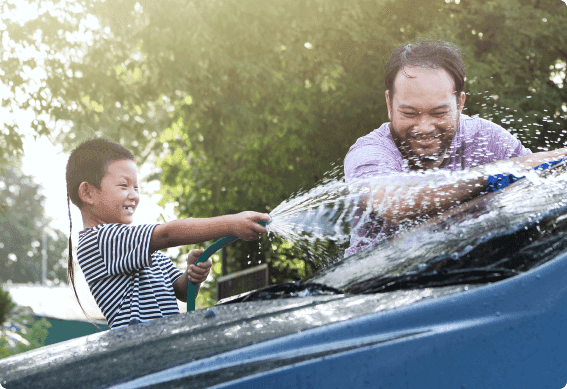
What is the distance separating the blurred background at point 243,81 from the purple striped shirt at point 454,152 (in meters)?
3.08

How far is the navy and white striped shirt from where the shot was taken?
2.07m

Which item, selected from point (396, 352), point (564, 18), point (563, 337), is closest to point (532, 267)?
point (563, 337)

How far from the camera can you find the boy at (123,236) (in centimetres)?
202

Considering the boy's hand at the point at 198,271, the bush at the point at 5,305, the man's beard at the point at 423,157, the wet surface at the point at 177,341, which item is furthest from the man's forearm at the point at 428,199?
the bush at the point at 5,305

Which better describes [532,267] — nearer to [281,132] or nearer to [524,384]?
[524,384]

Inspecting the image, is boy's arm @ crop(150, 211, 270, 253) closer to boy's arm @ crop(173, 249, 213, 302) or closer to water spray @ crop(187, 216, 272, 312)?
water spray @ crop(187, 216, 272, 312)

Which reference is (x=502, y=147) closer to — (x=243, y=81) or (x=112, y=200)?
(x=112, y=200)

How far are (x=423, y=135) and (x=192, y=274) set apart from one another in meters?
1.07

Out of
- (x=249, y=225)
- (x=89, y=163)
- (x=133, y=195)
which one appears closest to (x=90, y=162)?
(x=89, y=163)

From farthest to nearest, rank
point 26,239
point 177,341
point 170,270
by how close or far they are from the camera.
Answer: point 26,239 → point 170,270 → point 177,341

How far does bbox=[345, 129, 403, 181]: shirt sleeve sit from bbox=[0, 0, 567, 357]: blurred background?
335cm

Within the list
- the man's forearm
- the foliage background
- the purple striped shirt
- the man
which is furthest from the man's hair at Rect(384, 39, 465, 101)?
the foliage background

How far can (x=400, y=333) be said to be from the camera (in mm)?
1219

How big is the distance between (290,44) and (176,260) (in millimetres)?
3110
